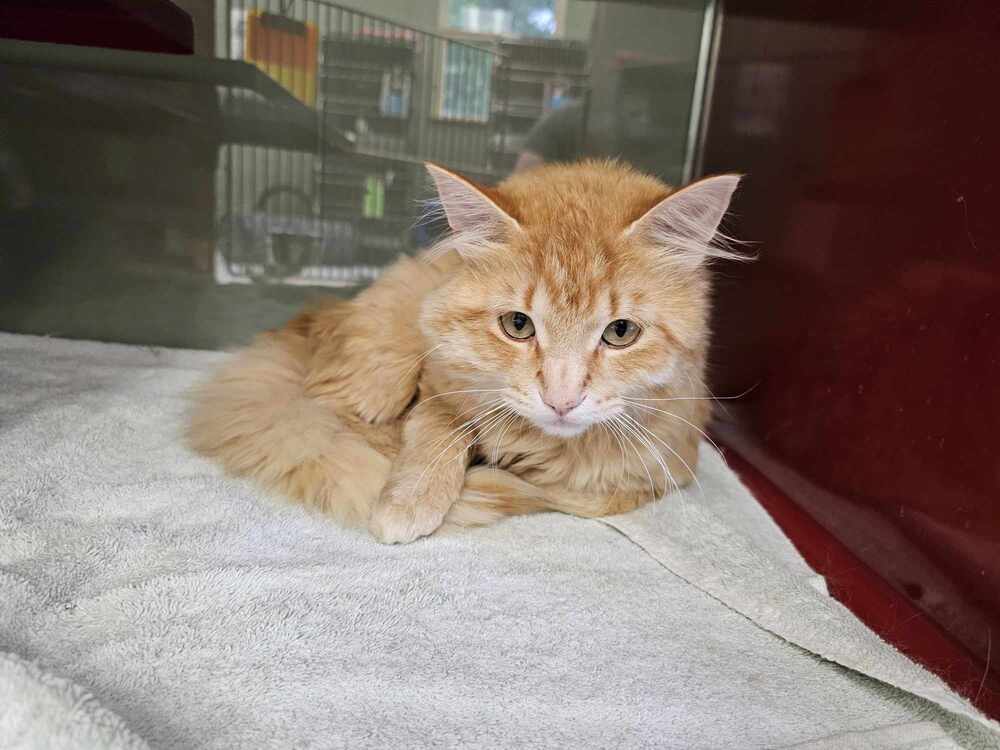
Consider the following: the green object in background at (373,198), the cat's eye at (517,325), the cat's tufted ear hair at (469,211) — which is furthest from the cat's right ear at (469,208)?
the green object in background at (373,198)

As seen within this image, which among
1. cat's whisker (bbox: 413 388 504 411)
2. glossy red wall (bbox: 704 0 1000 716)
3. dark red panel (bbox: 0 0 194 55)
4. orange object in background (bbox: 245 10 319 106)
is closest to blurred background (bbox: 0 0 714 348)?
orange object in background (bbox: 245 10 319 106)

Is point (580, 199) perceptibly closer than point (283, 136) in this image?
Yes

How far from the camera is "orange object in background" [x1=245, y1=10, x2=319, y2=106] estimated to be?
77.4 inches

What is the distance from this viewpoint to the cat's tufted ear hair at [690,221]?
112 cm

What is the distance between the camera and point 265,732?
797 millimetres

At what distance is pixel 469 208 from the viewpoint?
124 centimetres

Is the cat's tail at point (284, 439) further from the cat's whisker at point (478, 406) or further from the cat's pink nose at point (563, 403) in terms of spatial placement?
the cat's pink nose at point (563, 403)

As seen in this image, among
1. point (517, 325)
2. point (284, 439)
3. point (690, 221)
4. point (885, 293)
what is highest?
point (690, 221)

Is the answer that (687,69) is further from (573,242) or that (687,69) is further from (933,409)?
(933,409)

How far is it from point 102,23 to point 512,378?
1.14 metres

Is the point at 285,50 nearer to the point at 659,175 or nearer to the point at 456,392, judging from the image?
the point at 659,175

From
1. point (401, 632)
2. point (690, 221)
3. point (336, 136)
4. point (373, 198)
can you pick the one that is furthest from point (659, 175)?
point (401, 632)

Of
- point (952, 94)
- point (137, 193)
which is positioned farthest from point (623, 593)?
point (137, 193)

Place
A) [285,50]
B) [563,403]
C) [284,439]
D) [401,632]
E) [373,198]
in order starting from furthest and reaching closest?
[373,198] → [285,50] → [284,439] → [563,403] → [401,632]
